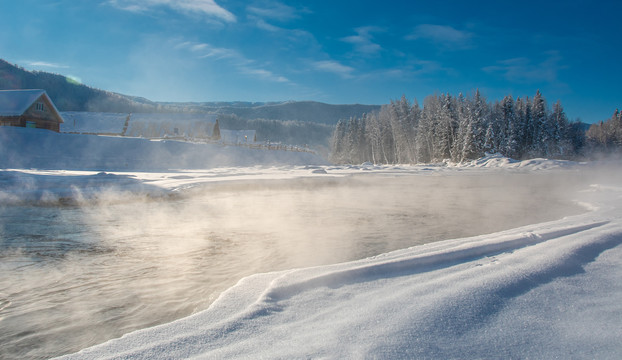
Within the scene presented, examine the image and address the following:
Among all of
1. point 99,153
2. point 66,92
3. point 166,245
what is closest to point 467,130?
point 99,153

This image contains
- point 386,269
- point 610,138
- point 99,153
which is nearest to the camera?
point 386,269

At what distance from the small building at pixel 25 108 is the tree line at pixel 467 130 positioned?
4205 centimetres

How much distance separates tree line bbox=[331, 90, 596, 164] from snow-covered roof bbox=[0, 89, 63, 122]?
42.4 m

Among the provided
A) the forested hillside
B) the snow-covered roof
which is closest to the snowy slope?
the snow-covered roof

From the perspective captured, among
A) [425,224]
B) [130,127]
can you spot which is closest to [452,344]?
[425,224]

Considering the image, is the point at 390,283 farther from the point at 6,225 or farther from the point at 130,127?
the point at 130,127

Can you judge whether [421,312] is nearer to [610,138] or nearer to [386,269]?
[386,269]

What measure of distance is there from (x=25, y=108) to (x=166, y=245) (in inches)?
1136

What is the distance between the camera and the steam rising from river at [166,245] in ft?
8.89

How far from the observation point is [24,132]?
20594 millimetres

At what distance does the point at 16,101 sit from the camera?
2573 centimetres

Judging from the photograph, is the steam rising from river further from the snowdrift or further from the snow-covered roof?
the snow-covered roof

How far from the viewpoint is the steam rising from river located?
107 inches

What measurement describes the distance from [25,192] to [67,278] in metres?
7.30
